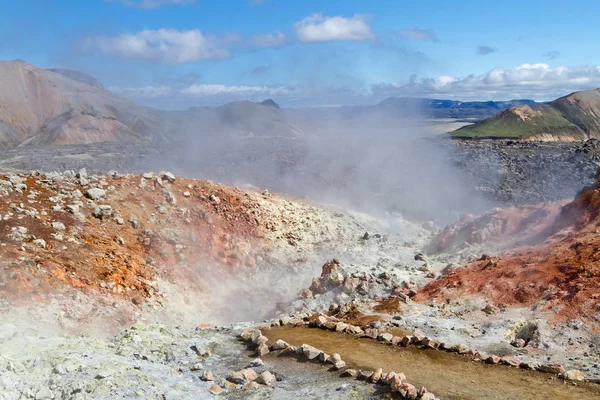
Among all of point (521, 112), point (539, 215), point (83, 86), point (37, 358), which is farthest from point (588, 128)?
point (37, 358)

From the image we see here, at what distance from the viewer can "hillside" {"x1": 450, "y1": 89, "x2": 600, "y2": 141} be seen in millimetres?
96688

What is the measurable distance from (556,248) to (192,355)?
413 inches

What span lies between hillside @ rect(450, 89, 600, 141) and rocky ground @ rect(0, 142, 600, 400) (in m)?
78.7

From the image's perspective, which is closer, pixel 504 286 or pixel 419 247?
pixel 504 286

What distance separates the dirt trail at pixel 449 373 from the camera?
748 cm

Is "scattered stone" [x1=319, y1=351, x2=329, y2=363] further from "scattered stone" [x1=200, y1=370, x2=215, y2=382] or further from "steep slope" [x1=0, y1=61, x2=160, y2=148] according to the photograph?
"steep slope" [x1=0, y1=61, x2=160, y2=148]

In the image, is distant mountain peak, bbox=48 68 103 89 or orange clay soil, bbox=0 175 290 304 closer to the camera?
orange clay soil, bbox=0 175 290 304

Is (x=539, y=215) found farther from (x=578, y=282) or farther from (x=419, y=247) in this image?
(x=578, y=282)

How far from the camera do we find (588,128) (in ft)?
341

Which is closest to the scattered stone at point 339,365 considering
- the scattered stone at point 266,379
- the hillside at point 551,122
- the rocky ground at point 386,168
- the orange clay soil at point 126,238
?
the scattered stone at point 266,379

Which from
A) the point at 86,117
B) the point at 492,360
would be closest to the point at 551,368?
the point at 492,360

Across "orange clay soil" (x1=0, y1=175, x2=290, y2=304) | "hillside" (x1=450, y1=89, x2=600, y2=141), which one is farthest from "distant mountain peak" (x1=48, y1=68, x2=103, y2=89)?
"orange clay soil" (x1=0, y1=175, x2=290, y2=304)

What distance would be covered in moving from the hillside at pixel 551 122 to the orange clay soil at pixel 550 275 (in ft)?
263

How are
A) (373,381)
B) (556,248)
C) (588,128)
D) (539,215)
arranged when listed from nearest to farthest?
(373,381) → (556,248) → (539,215) → (588,128)
